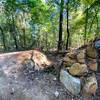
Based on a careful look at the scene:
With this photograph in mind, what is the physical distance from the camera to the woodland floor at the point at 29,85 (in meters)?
4.70

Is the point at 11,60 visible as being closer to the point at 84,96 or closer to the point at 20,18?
the point at 84,96

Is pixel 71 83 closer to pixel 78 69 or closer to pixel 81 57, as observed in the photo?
pixel 78 69

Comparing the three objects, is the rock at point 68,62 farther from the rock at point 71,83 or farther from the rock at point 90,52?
the rock at point 90,52

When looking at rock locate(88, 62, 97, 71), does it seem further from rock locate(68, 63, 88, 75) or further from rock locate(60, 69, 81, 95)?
rock locate(60, 69, 81, 95)

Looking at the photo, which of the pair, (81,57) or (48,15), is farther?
(48,15)

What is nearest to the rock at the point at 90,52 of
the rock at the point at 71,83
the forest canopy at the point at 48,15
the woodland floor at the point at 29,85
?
the woodland floor at the point at 29,85

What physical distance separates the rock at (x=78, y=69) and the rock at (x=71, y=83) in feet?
0.45

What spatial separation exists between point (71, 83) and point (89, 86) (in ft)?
1.55

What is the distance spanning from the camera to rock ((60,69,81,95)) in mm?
4746

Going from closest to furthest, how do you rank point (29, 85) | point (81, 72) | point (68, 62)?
point (81, 72) → point (29, 85) → point (68, 62)

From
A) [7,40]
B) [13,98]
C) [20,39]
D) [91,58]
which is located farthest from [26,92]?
[7,40]

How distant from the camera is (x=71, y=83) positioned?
15.8 ft

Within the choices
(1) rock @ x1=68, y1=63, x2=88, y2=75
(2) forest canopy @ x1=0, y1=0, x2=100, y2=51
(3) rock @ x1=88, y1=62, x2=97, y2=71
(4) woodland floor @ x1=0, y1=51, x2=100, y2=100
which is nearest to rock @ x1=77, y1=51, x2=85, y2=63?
(1) rock @ x1=68, y1=63, x2=88, y2=75

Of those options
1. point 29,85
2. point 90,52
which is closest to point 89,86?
point 90,52
